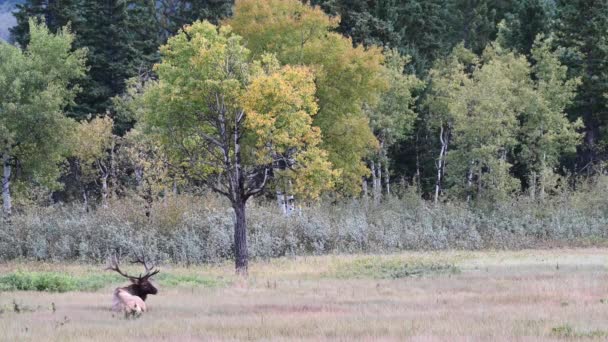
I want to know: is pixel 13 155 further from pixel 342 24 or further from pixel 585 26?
pixel 585 26

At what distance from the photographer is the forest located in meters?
28.8

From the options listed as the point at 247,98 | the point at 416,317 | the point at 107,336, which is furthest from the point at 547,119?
the point at 107,336

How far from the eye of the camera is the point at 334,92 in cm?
4166

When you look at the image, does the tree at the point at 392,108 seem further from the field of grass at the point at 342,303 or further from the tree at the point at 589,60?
the field of grass at the point at 342,303

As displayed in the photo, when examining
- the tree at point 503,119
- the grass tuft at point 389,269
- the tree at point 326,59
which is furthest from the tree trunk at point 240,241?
the tree at point 503,119

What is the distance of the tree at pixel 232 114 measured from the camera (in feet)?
89.7

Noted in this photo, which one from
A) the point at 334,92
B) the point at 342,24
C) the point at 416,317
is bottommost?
the point at 416,317

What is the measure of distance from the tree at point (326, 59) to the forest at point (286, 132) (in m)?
0.10

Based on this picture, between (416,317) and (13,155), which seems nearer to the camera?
(416,317)

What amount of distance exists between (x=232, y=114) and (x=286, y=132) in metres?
2.89

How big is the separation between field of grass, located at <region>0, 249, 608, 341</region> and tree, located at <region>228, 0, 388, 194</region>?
1279cm

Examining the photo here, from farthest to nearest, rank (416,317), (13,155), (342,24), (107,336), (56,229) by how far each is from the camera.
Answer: (342,24)
(13,155)
(56,229)
(416,317)
(107,336)

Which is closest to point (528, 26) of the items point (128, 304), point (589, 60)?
point (589, 60)

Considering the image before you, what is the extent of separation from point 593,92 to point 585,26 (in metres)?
4.50
